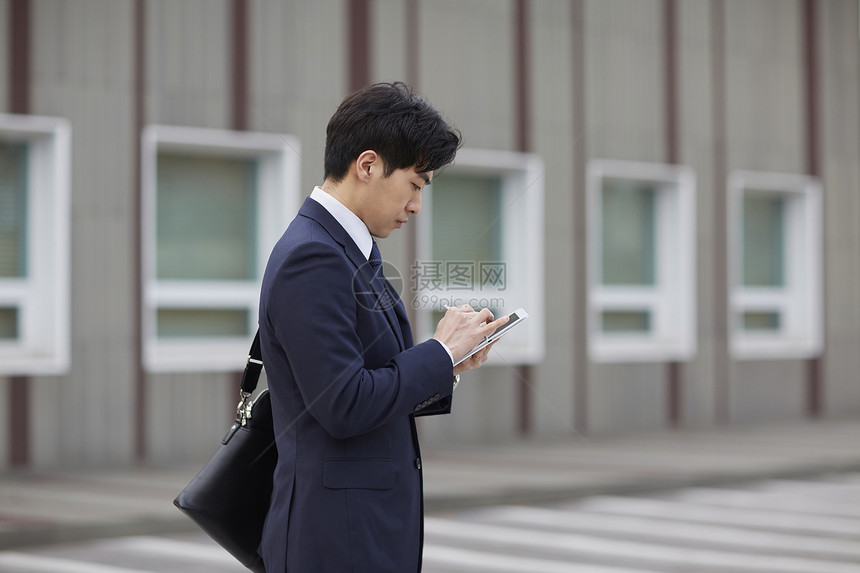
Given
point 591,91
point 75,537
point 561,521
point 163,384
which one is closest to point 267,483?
point 75,537

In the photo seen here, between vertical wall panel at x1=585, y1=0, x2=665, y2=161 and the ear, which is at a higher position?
vertical wall panel at x1=585, y1=0, x2=665, y2=161

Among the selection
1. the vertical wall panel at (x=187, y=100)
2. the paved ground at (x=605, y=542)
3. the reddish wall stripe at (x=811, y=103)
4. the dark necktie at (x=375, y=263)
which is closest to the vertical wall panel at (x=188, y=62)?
the vertical wall panel at (x=187, y=100)

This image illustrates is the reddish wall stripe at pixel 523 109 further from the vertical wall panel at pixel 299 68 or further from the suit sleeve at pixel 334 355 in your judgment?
the suit sleeve at pixel 334 355

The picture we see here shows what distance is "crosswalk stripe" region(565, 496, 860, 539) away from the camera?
29.3 ft

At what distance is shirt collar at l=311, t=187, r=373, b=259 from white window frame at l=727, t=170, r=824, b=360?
52.0ft

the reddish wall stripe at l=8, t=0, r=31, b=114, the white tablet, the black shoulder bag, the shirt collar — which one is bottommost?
the black shoulder bag

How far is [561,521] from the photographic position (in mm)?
9258

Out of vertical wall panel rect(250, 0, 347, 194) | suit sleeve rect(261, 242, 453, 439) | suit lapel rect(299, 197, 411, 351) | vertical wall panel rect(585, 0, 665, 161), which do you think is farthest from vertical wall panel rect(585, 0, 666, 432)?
suit sleeve rect(261, 242, 453, 439)

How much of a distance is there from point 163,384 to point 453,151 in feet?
32.6

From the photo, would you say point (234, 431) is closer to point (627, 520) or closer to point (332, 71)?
point (627, 520)

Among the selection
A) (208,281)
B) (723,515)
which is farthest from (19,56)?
(723,515)

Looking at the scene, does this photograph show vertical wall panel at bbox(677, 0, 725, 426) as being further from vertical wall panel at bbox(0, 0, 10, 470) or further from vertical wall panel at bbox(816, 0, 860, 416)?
vertical wall panel at bbox(0, 0, 10, 470)

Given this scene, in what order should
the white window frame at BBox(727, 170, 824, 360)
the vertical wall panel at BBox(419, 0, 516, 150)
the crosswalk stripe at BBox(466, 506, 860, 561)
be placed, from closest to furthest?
the crosswalk stripe at BBox(466, 506, 860, 561) → the vertical wall panel at BBox(419, 0, 516, 150) → the white window frame at BBox(727, 170, 824, 360)

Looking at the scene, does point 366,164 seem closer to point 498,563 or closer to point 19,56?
point 498,563
